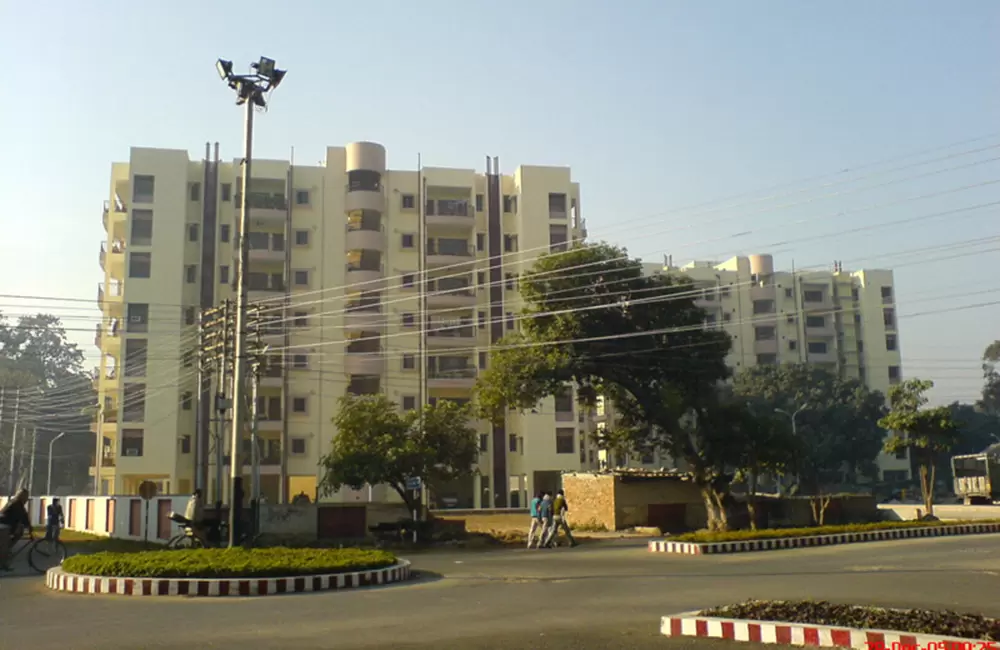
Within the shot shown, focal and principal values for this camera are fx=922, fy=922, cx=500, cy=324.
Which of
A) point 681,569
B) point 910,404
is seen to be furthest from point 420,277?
point 681,569

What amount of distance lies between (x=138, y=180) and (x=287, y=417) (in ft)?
59.5

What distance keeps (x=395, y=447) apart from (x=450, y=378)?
2948cm

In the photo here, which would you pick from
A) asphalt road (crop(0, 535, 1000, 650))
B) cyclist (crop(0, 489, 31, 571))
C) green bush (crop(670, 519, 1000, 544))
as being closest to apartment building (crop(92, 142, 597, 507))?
green bush (crop(670, 519, 1000, 544))

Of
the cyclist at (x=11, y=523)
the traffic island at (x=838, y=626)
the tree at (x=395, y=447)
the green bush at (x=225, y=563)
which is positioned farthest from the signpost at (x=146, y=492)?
the traffic island at (x=838, y=626)

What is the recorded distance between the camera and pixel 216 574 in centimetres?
1542

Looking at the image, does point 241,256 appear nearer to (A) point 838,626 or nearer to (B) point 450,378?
(A) point 838,626

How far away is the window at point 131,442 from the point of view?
5725 cm

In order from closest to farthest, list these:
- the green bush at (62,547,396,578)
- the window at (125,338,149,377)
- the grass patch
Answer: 1. the grass patch
2. the green bush at (62,547,396,578)
3. the window at (125,338,149,377)

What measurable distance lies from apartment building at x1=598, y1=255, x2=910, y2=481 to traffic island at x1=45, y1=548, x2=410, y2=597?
223 feet

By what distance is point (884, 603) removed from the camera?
12328 millimetres

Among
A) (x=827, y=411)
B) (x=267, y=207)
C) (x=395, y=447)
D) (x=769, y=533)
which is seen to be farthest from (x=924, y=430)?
(x=267, y=207)

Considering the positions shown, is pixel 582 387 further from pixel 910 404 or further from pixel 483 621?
pixel 483 621

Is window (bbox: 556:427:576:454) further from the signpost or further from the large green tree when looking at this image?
the signpost

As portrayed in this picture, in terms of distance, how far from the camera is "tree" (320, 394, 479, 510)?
106 feet
